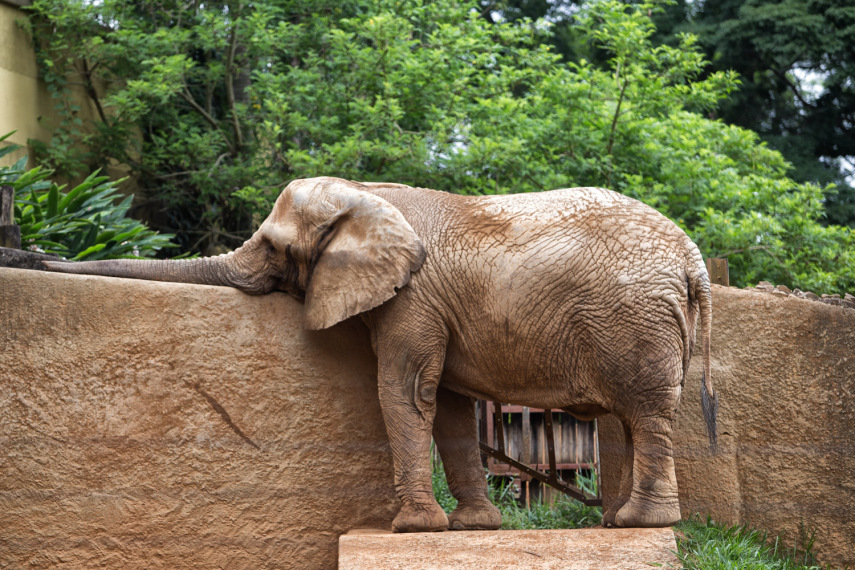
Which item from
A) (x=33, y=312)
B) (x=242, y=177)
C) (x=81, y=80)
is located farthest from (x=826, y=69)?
(x=33, y=312)

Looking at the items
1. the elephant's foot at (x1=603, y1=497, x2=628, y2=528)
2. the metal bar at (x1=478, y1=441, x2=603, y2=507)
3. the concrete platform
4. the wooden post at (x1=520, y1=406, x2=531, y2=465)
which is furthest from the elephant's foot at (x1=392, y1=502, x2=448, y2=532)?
the wooden post at (x1=520, y1=406, x2=531, y2=465)

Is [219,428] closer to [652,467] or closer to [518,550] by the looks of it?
[518,550]

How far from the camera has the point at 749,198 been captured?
8.86m

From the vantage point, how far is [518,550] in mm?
4430

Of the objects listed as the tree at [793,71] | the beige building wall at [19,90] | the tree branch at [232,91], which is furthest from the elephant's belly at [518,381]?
the tree at [793,71]

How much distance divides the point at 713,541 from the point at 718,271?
175 cm

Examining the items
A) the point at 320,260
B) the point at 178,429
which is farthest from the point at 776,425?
the point at 178,429

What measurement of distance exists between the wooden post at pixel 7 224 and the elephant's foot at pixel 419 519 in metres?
2.73

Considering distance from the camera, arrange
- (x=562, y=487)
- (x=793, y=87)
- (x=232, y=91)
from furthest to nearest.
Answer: (x=793, y=87) → (x=232, y=91) → (x=562, y=487)

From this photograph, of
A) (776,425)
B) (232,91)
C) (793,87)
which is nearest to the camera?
(776,425)

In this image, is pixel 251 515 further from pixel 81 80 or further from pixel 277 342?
pixel 81 80

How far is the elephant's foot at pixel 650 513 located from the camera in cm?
456

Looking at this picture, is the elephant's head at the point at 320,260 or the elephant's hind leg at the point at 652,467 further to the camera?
the elephant's head at the point at 320,260

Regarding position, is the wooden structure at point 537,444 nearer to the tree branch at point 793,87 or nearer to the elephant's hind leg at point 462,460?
the elephant's hind leg at point 462,460
